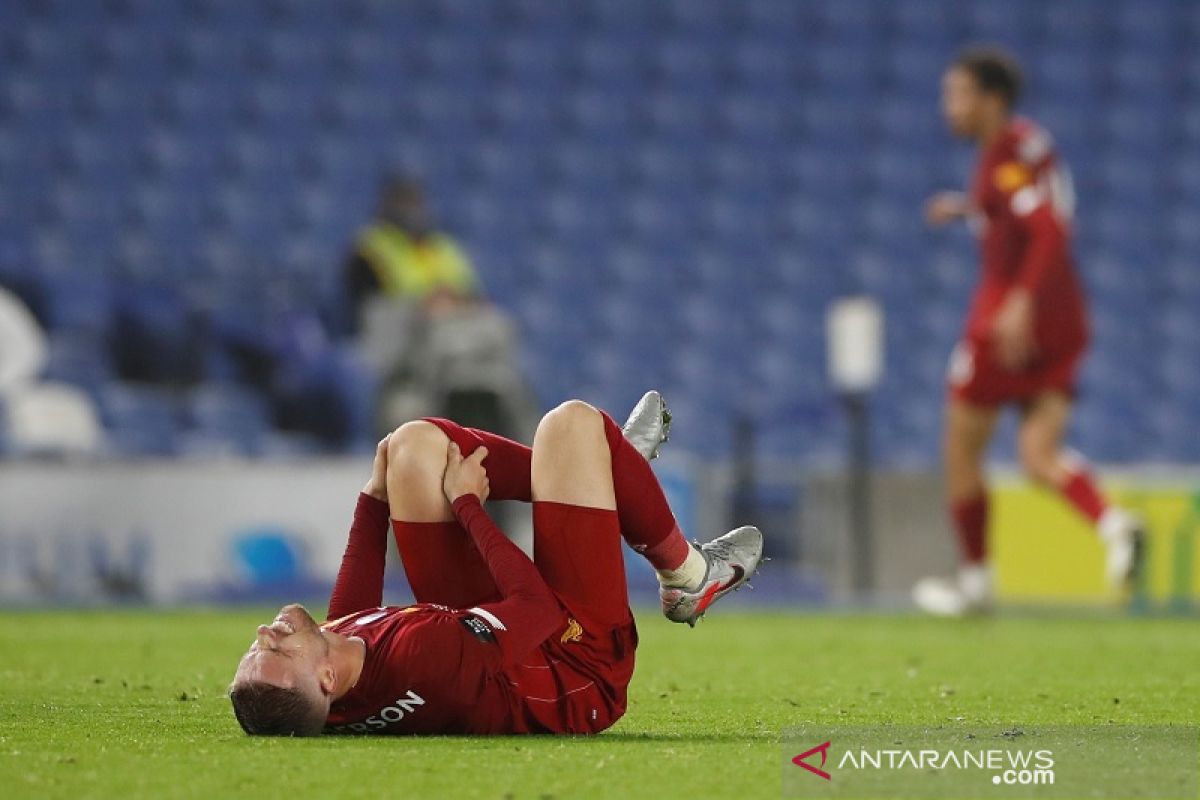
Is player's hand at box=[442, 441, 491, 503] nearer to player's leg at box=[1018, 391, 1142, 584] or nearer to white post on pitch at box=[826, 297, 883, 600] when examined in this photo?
player's leg at box=[1018, 391, 1142, 584]

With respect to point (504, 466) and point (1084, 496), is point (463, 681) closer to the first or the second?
point (504, 466)

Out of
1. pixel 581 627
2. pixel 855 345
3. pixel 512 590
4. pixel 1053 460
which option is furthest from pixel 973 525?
pixel 512 590

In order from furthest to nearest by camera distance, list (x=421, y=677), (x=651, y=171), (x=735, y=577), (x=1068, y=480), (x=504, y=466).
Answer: (x=651, y=171) < (x=1068, y=480) < (x=735, y=577) < (x=504, y=466) < (x=421, y=677)

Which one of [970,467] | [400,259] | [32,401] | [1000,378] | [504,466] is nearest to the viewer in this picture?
[504,466]

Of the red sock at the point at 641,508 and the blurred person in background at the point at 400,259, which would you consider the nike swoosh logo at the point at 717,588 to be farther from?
the blurred person in background at the point at 400,259

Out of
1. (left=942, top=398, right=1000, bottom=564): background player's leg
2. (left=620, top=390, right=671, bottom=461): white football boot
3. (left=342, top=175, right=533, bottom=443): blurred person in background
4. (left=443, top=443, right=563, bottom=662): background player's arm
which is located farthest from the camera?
(left=342, top=175, right=533, bottom=443): blurred person in background

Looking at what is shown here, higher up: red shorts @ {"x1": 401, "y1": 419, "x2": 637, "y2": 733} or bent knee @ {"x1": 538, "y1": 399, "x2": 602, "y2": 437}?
bent knee @ {"x1": 538, "y1": 399, "x2": 602, "y2": 437}

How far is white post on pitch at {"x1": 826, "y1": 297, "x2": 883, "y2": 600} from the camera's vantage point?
10.5m

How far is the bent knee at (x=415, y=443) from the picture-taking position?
159 inches

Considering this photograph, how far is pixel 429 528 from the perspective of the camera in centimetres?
409

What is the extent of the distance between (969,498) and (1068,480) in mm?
435

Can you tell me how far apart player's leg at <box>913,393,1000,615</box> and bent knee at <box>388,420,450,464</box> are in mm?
4358

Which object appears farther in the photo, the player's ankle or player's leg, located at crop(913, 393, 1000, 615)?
player's leg, located at crop(913, 393, 1000, 615)

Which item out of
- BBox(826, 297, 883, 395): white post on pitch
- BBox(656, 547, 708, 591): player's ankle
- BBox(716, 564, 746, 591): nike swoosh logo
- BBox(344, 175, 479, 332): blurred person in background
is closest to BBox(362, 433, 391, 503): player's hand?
BBox(656, 547, 708, 591): player's ankle
